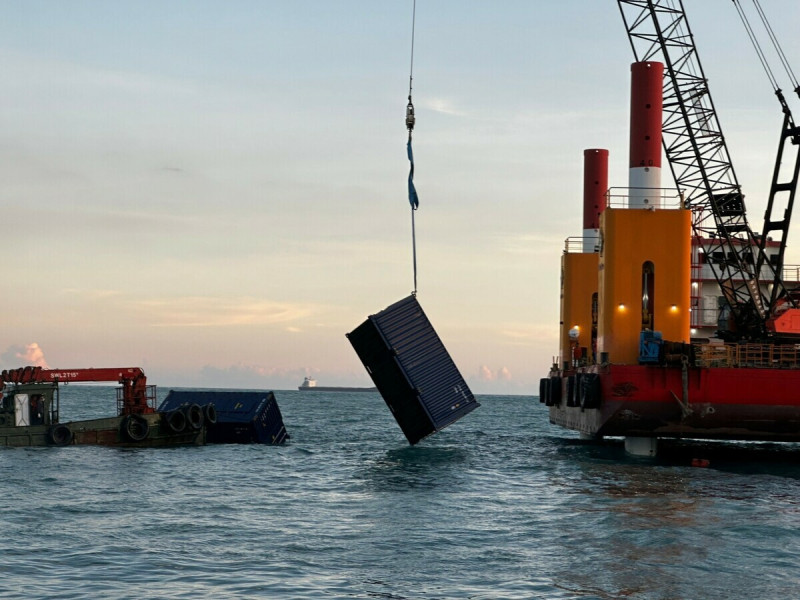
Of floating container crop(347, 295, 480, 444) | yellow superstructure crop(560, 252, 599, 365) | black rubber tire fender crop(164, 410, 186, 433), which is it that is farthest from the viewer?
yellow superstructure crop(560, 252, 599, 365)

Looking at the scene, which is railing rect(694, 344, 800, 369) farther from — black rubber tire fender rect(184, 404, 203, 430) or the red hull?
black rubber tire fender rect(184, 404, 203, 430)

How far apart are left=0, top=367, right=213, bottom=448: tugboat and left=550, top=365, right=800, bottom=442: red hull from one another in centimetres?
2038

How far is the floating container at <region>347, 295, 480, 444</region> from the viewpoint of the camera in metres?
42.6

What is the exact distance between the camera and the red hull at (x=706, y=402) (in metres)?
38.7

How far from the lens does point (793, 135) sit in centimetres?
5281

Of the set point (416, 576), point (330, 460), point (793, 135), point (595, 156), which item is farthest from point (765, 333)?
point (416, 576)

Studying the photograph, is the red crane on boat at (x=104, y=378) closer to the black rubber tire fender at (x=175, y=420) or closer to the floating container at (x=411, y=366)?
the black rubber tire fender at (x=175, y=420)

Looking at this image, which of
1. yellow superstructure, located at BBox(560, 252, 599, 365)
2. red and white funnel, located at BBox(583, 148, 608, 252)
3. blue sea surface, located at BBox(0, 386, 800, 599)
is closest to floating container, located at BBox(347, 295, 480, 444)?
blue sea surface, located at BBox(0, 386, 800, 599)

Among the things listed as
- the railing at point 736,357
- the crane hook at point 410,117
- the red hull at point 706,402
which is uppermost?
the crane hook at point 410,117

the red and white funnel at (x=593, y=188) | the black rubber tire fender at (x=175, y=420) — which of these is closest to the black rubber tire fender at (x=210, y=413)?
the black rubber tire fender at (x=175, y=420)

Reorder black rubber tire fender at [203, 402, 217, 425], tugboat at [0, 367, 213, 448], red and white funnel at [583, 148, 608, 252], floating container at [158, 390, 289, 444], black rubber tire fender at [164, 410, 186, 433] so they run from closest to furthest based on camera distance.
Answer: tugboat at [0, 367, 213, 448], black rubber tire fender at [164, 410, 186, 433], black rubber tire fender at [203, 402, 217, 425], floating container at [158, 390, 289, 444], red and white funnel at [583, 148, 608, 252]

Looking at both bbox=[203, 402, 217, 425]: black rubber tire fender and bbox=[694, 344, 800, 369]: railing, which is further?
bbox=[203, 402, 217, 425]: black rubber tire fender

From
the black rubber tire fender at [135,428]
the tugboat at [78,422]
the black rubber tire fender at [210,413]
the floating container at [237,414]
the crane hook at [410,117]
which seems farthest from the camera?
the floating container at [237,414]

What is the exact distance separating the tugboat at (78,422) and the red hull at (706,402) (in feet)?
66.9
